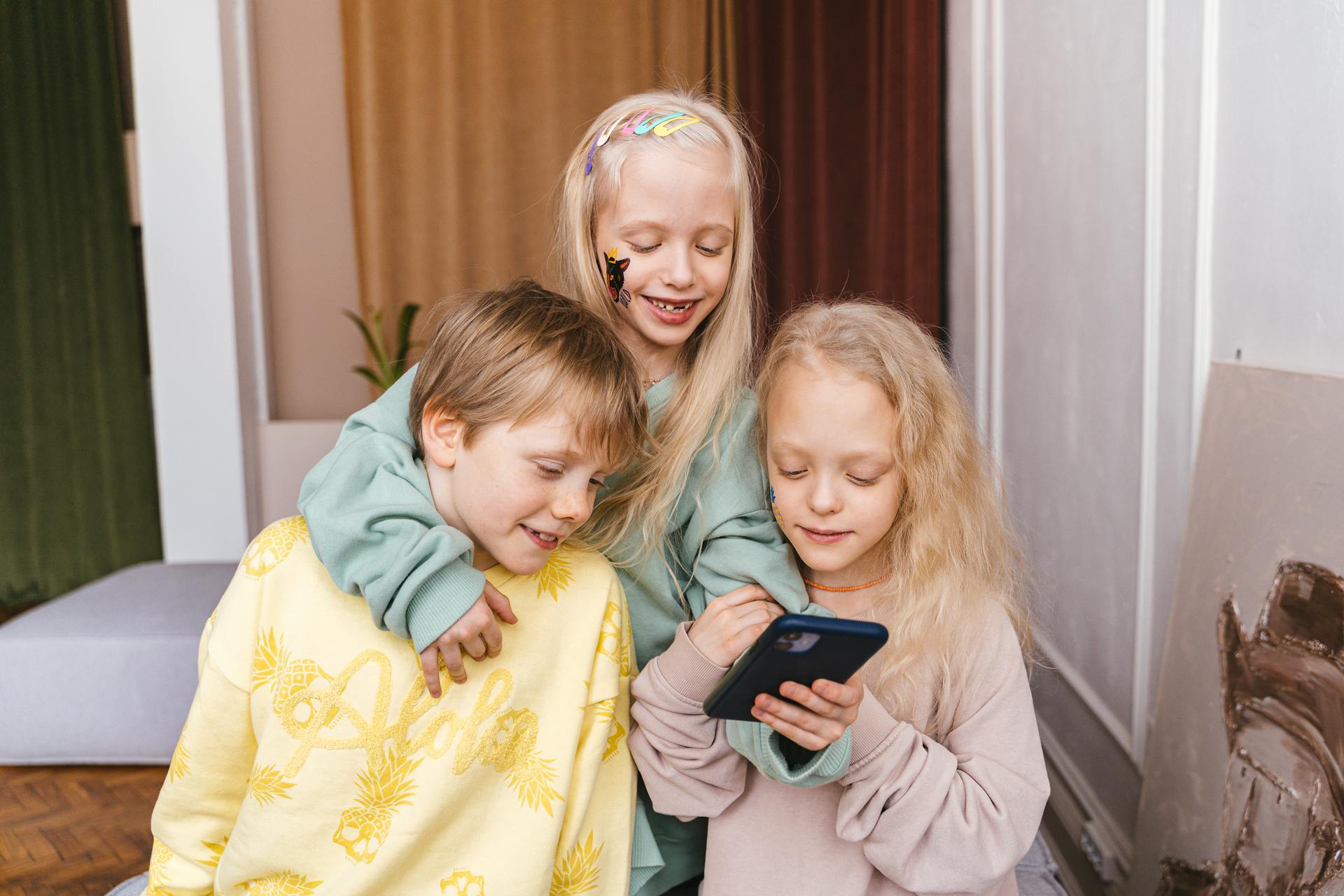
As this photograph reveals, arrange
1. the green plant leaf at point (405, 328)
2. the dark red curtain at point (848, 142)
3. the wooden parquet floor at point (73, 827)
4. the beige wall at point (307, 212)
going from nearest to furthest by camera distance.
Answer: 1. the wooden parquet floor at point (73, 827)
2. the dark red curtain at point (848, 142)
3. the green plant leaf at point (405, 328)
4. the beige wall at point (307, 212)

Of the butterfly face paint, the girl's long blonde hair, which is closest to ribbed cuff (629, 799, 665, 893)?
the girl's long blonde hair

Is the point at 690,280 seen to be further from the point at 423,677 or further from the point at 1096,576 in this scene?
the point at 1096,576

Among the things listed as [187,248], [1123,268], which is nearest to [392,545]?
[1123,268]

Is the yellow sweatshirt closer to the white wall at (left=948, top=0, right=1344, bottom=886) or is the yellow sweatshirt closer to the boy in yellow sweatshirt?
the boy in yellow sweatshirt

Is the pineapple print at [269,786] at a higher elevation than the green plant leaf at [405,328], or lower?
lower

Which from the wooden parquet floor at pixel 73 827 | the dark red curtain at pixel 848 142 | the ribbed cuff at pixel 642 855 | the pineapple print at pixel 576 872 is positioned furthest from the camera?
the dark red curtain at pixel 848 142

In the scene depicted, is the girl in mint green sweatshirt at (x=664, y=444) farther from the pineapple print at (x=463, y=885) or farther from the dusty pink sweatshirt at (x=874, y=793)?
the pineapple print at (x=463, y=885)

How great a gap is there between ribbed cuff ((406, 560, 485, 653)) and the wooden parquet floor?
5.22 ft

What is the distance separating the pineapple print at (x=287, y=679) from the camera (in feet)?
3.78

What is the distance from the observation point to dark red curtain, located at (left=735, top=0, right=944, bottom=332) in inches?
111

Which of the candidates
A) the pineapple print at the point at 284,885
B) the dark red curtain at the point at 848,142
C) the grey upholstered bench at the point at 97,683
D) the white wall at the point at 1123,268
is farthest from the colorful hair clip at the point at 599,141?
the grey upholstered bench at the point at 97,683

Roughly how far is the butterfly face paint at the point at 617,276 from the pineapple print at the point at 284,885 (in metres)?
0.79

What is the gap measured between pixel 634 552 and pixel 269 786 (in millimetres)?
510

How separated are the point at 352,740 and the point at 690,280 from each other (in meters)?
0.69
